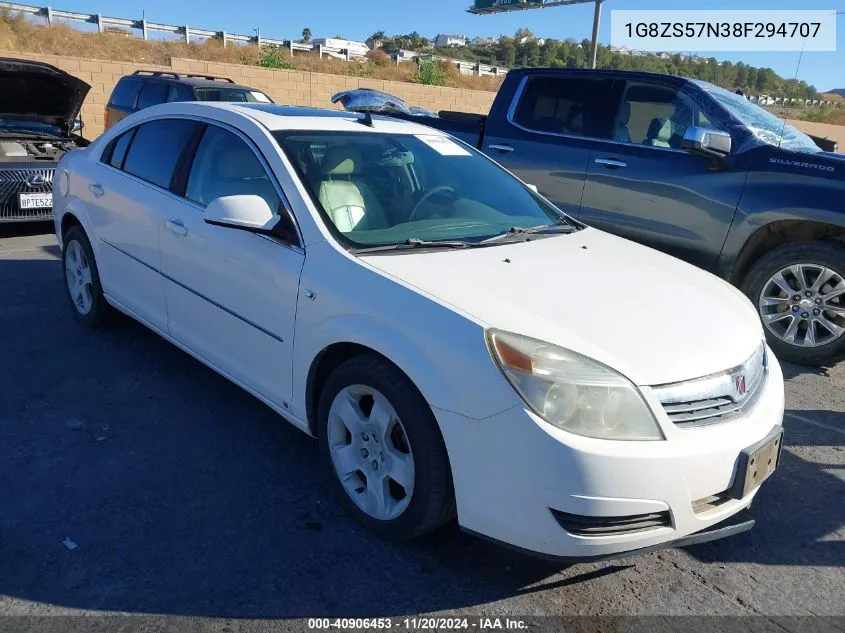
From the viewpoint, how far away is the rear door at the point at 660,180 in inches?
205

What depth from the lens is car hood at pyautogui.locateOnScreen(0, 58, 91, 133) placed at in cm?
746

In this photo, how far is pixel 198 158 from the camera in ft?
12.6

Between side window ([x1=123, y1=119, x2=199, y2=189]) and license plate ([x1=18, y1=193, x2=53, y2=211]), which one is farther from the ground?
side window ([x1=123, y1=119, x2=199, y2=189])

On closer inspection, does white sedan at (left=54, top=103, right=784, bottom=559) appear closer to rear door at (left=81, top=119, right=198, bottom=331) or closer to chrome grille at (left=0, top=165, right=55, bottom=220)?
rear door at (left=81, top=119, right=198, bottom=331)

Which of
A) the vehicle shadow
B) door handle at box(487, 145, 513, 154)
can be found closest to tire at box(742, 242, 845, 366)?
the vehicle shadow

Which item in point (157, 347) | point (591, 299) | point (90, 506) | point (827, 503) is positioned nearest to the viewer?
point (591, 299)

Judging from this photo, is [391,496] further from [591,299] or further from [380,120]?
[380,120]

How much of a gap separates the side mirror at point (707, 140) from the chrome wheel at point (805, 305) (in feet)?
3.12

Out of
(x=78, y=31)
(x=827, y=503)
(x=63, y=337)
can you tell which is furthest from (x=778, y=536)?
(x=78, y=31)

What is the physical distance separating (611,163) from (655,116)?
0.52 m

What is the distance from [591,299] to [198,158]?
89.6 inches

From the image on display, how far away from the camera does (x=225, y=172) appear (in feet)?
12.1

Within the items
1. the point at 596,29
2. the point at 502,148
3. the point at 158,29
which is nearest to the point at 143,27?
the point at 158,29

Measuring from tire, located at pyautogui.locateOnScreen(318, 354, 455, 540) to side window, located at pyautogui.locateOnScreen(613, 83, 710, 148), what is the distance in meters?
3.77
